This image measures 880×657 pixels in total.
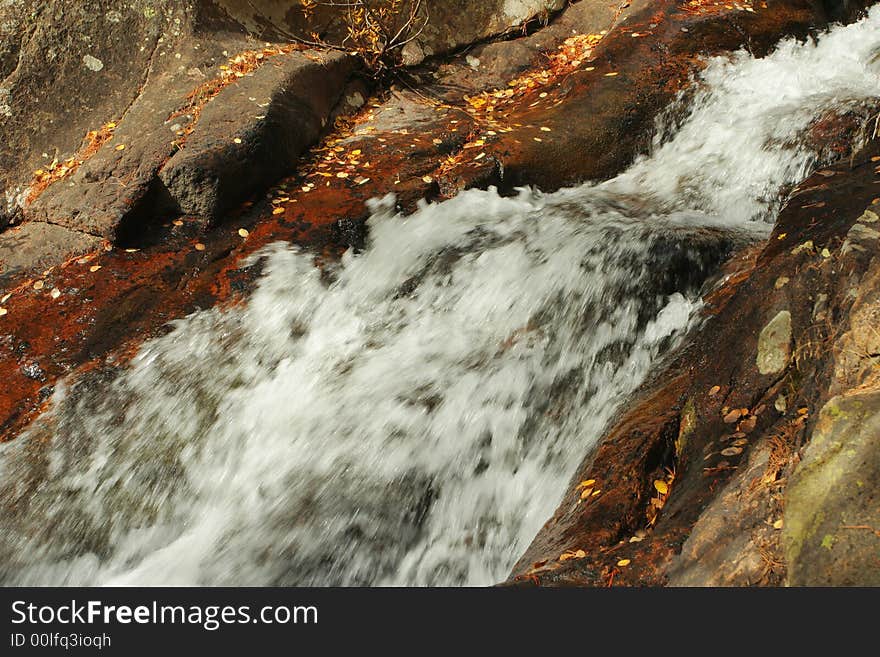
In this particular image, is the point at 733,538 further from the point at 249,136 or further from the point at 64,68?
the point at 64,68

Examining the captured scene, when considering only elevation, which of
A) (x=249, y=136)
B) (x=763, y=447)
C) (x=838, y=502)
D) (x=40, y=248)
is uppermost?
(x=249, y=136)

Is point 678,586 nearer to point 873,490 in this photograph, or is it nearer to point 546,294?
point 873,490

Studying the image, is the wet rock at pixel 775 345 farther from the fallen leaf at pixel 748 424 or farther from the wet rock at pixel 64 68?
the wet rock at pixel 64 68

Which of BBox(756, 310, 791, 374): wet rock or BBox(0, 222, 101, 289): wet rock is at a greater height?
BBox(0, 222, 101, 289): wet rock

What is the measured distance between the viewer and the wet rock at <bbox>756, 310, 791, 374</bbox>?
3264 millimetres

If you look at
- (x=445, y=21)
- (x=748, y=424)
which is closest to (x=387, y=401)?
(x=748, y=424)

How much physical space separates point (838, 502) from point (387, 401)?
2.67m

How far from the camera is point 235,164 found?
20.2 feet

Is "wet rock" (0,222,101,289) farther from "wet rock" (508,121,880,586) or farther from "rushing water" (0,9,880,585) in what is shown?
"wet rock" (508,121,880,586)

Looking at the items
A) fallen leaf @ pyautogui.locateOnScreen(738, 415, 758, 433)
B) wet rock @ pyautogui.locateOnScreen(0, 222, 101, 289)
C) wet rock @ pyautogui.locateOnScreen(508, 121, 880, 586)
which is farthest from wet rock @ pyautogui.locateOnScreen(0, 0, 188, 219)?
fallen leaf @ pyautogui.locateOnScreen(738, 415, 758, 433)

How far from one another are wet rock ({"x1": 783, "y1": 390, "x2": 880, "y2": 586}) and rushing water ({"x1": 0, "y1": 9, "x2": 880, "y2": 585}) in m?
1.54

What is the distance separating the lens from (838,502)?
2.35 m

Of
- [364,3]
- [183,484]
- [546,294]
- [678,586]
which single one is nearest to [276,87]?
[364,3]

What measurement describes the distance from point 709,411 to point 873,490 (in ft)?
3.46
